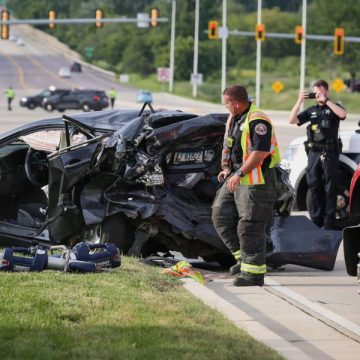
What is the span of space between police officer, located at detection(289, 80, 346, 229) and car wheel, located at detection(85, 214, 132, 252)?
3.34 metres

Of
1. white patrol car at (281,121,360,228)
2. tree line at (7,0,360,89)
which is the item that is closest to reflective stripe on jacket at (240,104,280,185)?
white patrol car at (281,121,360,228)

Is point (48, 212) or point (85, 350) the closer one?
point (85, 350)

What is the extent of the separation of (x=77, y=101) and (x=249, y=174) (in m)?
64.5

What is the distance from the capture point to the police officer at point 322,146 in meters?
14.0

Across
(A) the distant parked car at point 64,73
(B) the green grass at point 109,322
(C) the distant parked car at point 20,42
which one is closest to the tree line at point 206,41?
(C) the distant parked car at point 20,42

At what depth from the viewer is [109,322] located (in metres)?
7.61

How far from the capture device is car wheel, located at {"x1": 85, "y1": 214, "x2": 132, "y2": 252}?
36.6 feet

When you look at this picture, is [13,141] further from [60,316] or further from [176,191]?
[60,316]

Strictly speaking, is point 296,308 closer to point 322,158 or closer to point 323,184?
point 322,158

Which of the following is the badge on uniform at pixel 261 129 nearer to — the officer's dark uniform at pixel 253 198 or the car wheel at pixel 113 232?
the officer's dark uniform at pixel 253 198

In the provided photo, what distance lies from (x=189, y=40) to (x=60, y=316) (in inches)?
5001

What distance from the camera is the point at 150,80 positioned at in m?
139

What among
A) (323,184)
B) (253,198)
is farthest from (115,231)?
(323,184)

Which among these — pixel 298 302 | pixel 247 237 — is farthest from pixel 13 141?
pixel 298 302
